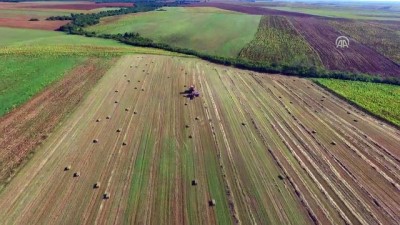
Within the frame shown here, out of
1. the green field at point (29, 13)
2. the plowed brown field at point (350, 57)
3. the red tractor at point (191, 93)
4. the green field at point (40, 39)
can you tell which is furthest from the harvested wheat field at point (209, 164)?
the green field at point (29, 13)

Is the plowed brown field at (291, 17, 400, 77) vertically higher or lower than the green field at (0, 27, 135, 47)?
lower

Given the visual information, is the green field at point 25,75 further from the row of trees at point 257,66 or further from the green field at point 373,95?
the green field at point 373,95

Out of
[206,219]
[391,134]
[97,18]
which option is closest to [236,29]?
[97,18]

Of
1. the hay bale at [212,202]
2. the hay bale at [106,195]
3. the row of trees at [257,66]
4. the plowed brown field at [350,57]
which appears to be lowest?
the plowed brown field at [350,57]

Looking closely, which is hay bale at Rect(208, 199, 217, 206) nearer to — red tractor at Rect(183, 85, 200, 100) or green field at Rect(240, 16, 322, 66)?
red tractor at Rect(183, 85, 200, 100)

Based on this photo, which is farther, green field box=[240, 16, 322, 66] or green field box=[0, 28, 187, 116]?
green field box=[240, 16, 322, 66]

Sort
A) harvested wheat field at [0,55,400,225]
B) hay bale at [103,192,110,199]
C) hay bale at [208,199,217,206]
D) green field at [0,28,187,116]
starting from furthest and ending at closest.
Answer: green field at [0,28,187,116] → hay bale at [103,192,110,199] → hay bale at [208,199,217,206] → harvested wheat field at [0,55,400,225]

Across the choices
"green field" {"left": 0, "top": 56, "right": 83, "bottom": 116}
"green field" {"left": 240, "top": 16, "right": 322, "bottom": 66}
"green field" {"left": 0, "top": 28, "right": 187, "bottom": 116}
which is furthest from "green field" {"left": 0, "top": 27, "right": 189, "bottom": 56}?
"green field" {"left": 240, "top": 16, "right": 322, "bottom": 66}

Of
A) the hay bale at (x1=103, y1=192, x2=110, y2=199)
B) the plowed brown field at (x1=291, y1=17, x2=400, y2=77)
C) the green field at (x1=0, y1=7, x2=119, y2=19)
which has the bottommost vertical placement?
the plowed brown field at (x1=291, y1=17, x2=400, y2=77)
